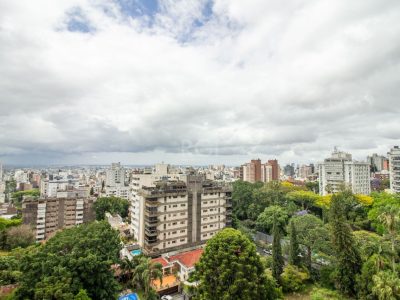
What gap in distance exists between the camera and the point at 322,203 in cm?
5528

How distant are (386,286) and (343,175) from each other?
6113 cm

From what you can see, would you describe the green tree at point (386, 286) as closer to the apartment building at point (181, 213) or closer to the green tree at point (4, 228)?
the apartment building at point (181, 213)

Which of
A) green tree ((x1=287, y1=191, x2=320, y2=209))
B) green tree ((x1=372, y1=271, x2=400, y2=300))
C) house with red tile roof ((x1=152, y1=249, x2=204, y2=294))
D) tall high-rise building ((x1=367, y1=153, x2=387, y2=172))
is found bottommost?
house with red tile roof ((x1=152, y1=249, x2=204, y2=294))

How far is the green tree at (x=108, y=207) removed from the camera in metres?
59.6

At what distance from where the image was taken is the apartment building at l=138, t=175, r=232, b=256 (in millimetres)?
36594

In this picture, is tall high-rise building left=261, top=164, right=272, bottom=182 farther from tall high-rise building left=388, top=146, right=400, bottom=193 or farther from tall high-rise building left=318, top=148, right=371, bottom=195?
tall high-rise building left=388, top=146, right=400, bottom=193

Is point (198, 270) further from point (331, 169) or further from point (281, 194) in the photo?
point (331, 169)

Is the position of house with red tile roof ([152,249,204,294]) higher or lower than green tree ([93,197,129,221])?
lower

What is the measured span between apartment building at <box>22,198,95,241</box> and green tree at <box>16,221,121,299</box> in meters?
30.6

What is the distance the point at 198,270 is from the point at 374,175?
388ft

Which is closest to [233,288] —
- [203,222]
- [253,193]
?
[203,222]

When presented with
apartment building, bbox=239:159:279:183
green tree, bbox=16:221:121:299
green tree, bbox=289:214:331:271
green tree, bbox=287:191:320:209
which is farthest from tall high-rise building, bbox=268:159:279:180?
green tree, bbox=16:221:121:299

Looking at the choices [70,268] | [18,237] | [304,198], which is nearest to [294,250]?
[70,268]

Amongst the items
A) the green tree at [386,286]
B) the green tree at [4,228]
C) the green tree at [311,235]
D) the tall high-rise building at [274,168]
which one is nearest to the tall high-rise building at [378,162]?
the tall high-rise building at [274,168]
